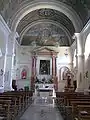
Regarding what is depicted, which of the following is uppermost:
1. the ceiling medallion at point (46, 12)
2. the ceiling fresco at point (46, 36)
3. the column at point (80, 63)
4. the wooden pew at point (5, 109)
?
the ceiling medallion at point (46, 12)

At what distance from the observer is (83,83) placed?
1406 cm

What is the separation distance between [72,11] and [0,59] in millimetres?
7506

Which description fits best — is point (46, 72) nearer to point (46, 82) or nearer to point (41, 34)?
point (46, 82)

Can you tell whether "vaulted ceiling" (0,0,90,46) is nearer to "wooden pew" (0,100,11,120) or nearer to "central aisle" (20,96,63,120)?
"central aisle" (20,96,63,120)

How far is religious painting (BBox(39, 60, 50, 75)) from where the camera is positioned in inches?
805

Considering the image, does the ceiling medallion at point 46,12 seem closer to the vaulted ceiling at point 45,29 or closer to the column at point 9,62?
the vaulted ceiling at point 45,29

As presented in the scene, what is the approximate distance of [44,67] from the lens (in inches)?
813

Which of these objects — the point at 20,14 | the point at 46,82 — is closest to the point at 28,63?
the point at 46,82

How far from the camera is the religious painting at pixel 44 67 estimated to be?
2045 centimetres

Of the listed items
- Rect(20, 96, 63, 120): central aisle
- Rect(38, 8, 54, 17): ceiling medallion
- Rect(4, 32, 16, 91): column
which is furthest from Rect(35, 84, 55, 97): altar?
Rect(20, 96, 63, 120): central aisle

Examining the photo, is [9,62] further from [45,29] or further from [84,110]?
[84,110]

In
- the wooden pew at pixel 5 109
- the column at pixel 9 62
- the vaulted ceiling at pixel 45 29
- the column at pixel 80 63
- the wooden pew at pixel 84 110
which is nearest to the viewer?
the wooden pew at pixel 84 110

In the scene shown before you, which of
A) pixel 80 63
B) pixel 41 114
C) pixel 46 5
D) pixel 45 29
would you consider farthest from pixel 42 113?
pixel 45 29

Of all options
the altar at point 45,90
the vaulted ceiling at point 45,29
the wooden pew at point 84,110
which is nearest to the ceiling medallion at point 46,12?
the vaulted ceiling at point 45,29
